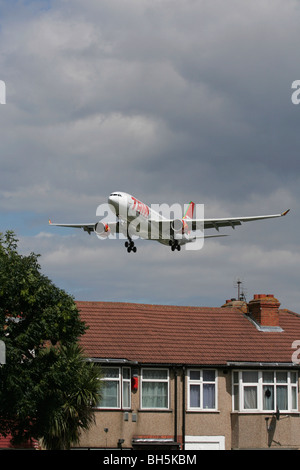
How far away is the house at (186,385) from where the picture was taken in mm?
41156

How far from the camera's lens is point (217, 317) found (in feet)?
159

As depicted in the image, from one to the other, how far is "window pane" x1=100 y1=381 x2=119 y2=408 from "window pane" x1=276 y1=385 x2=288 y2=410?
8.76 metres

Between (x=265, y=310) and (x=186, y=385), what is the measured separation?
7.90 metres

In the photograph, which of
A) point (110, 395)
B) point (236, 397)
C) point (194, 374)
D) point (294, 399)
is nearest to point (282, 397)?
point (294, 399)

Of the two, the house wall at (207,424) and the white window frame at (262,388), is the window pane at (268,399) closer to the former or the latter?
the white window frame at (262,388)

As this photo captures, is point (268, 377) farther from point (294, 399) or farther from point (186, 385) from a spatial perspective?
point (186, 385)

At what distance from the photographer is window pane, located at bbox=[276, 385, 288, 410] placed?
44.0 meters

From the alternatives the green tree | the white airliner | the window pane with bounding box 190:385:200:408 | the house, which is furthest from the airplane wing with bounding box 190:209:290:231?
the green tree

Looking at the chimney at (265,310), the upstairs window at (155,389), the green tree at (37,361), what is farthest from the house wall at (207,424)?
the green tree at (37,361)

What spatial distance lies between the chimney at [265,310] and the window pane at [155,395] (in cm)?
821

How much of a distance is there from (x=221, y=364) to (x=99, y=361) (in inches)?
258

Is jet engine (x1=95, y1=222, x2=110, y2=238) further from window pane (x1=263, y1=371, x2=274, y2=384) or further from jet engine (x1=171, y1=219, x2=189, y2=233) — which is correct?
window pane (x1=263, y1=371, x2=274, y2=384)
